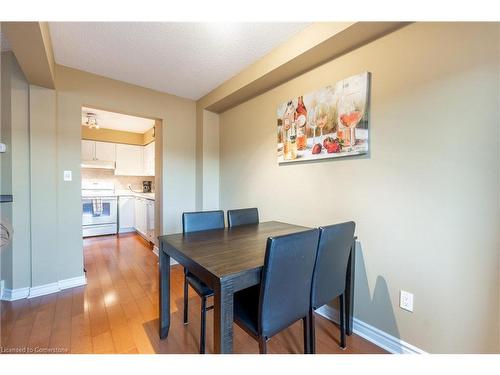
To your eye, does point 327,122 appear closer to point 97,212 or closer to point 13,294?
point 13,294

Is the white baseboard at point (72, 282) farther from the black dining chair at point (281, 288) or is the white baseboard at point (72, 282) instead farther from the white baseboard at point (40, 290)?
the black dining chair at point (281, 288)

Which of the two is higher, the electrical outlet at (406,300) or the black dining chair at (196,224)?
the black dining chair at (196,224)

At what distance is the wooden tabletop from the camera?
1.06m

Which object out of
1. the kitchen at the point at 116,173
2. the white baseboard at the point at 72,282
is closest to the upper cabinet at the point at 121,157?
the kitchen at the point at 116,173

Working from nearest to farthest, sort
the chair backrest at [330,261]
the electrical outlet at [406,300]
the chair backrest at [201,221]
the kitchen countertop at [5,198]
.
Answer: the chair backrest at [330,261]
the electrical outlet at [406,300]
the chair backrest at [201,221]
the kitchen countertop at [5,198]

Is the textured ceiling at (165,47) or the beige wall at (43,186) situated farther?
the beige wall at (43,186)

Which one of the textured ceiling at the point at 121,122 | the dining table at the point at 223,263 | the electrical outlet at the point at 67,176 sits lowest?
the dining table at the point at 223,263

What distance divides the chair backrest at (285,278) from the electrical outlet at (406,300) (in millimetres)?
746

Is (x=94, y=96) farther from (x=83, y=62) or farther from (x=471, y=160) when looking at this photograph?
(x=471, y=160)

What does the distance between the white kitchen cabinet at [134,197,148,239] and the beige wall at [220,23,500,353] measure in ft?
11.2

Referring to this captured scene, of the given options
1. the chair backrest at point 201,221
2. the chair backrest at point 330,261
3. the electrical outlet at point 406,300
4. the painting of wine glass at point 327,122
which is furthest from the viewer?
the chair backrest at point 201,221

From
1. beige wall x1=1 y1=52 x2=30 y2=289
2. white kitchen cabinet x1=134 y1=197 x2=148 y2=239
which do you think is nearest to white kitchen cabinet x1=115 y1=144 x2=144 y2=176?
white kitchen cabinet x1=134 y1=197 x2=148 y2=239

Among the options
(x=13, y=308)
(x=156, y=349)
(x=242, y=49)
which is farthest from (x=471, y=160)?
(x=13, y=308)

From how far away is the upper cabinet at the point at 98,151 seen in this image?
444 cm
